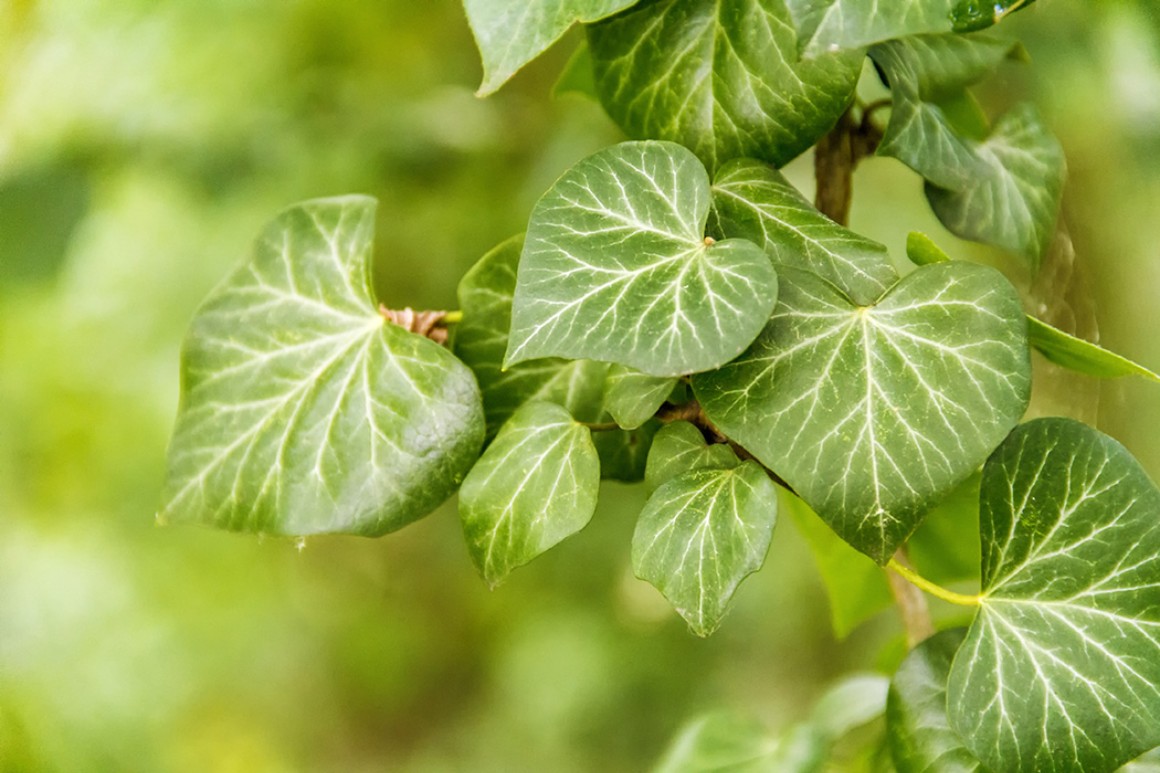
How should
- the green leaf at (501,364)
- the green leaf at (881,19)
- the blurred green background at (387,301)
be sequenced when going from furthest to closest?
the blurred green background at (387,301) → the green leaf at (501,364) → the green leaf at (881,19)

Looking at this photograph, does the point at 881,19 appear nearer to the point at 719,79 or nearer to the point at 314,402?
the point at 719,79

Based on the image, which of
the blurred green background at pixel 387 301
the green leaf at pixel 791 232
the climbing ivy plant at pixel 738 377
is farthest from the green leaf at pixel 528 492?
the blurred green background at pixel 387 301

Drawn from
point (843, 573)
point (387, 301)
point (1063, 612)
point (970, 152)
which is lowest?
point (387, 301)

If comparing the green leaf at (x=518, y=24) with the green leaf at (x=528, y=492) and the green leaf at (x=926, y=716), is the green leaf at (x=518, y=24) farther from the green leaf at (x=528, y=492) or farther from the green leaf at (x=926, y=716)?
the green leaf at (x=926, y=716)

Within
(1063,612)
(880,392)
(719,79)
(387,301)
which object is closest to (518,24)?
(719,79)

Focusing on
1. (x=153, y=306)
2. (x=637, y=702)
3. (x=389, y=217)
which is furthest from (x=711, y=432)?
(x=637, y=702)

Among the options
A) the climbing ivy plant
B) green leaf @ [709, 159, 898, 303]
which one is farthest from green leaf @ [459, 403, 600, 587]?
green leaf @ [709, 159, 898, 303]
